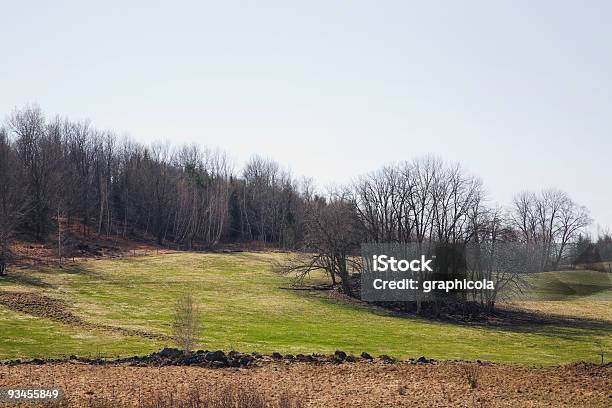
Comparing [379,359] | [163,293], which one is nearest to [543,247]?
[163,293]

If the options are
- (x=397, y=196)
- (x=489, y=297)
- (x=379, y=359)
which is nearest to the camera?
(x=379, y=359)

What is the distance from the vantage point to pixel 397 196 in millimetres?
55406

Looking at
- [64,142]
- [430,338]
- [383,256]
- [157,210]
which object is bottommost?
[430,338]

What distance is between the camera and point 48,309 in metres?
36.5

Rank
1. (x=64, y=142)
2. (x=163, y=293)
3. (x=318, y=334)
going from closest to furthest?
(x=318, y=334)
(x=163, y=293)
(x=64, y=142)

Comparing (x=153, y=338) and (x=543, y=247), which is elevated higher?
(x=543, y=247)

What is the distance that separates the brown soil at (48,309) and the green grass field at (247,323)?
0.80 meters

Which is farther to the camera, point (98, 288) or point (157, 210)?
point (157, 210)

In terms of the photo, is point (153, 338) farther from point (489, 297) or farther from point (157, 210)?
point (157, 210)

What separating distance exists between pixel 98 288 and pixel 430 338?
89.1 feet

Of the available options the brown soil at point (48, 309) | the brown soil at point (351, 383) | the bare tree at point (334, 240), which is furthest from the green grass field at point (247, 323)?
the brown soil at point (351, 383)

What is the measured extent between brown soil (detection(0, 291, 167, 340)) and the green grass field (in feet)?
2.64

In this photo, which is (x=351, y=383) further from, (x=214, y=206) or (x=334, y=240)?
(x=214, y=206)

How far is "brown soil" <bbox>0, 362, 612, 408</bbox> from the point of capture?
52.6 feet
